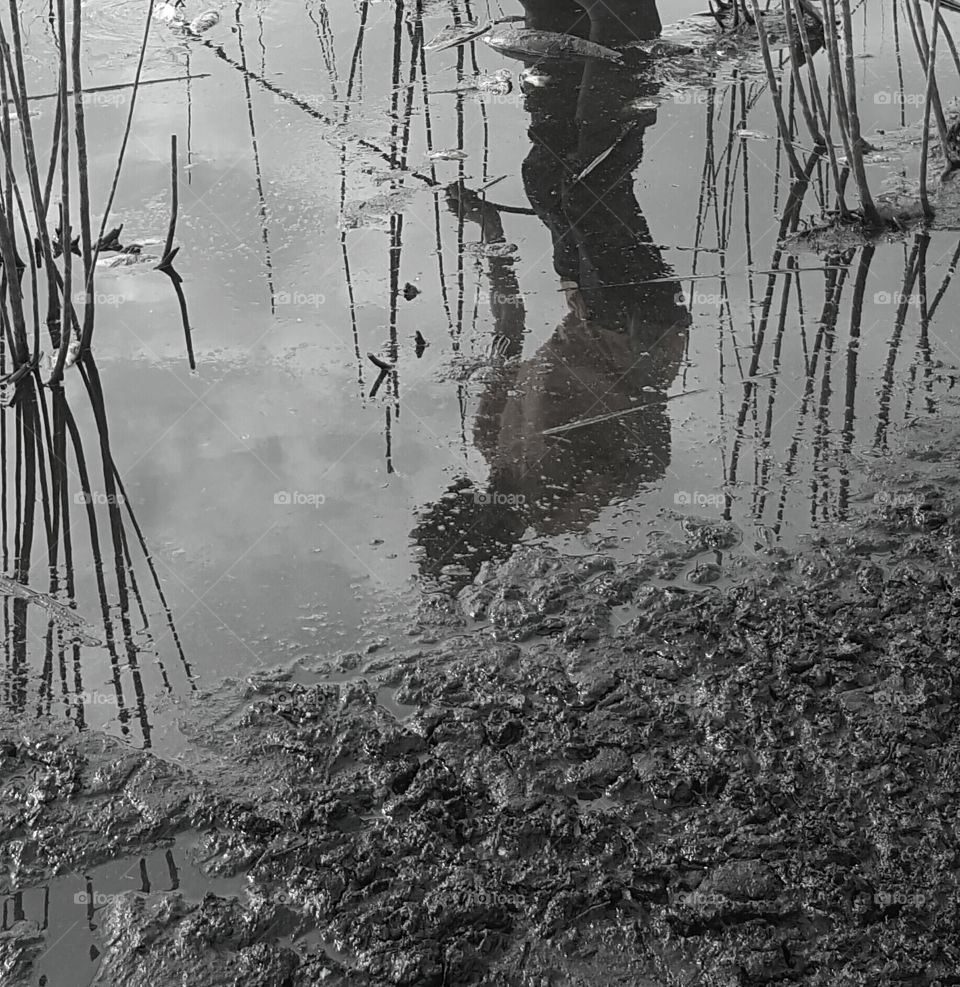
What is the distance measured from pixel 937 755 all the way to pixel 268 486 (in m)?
1.93

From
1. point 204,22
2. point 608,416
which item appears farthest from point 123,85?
point 608,416

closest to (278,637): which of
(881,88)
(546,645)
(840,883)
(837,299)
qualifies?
(546,645)

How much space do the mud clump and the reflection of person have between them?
39 cm

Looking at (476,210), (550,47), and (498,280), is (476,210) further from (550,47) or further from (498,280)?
(550,47)

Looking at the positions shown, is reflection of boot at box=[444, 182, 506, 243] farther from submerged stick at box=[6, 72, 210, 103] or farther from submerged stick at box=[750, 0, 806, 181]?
submerged stick at box=[6, 72, 210, 103]

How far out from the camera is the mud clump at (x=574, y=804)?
206 cm

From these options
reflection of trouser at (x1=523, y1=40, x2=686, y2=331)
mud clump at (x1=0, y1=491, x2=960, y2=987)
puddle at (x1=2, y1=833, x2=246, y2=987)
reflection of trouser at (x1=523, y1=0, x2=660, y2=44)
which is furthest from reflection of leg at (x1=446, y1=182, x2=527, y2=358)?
puddle at (x1=2, y1=833, x2=246, y2=987)

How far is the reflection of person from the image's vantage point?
331 cm

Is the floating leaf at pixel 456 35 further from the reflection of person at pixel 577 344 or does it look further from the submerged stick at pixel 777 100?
the submerged stick at pixel 777 100

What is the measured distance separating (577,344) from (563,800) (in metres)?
2.04

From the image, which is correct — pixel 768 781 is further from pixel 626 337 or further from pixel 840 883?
pixel 626 337

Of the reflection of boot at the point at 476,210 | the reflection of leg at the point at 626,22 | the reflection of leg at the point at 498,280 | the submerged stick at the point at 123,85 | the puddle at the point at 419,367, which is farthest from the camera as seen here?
the reflection of leg at the point at 626,22

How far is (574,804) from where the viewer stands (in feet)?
7.70

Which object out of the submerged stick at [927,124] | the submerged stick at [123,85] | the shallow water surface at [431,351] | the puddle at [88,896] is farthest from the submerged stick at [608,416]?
the submerged stick at [123,85]
